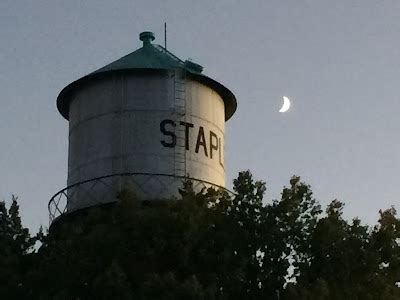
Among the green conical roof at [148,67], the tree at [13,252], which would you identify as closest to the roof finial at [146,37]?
the green conical roof at [148,67]

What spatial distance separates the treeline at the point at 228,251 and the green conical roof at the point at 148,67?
5469 mm

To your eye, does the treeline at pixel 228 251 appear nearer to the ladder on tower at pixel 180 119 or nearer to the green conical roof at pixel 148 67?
the ladder on tower at pixel 180 119

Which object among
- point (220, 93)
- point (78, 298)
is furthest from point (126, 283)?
point (220, 93)

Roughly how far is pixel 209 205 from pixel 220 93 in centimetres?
529

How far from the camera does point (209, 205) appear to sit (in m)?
30.8

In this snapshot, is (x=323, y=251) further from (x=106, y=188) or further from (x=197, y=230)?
(x=106, y=188)

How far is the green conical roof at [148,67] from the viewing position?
110 feet

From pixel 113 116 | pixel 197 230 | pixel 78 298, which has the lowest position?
pixel 78 298

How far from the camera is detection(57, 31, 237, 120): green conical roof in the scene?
33438 millimetres

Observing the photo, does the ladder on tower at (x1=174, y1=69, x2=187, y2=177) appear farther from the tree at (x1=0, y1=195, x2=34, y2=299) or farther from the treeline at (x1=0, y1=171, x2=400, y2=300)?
the tree at (x1=0, y1=195, x2=34, y2=299)

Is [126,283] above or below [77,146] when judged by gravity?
below

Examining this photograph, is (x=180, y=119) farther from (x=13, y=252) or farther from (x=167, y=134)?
(x=13, y=252)

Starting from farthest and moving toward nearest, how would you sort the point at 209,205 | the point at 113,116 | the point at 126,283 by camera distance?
the point at 113,116
the point at 209,205
the point at 126,283

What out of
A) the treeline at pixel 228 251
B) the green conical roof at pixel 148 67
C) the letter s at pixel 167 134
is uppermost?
the green conical roof at pixel 148 67
